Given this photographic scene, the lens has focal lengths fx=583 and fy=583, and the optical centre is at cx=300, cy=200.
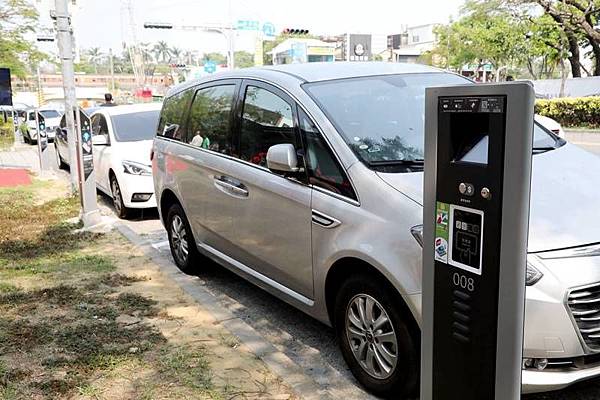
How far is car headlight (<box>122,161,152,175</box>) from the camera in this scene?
815 centimetres

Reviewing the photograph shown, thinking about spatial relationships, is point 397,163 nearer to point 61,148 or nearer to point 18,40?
point 61,148

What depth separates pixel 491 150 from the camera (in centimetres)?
181

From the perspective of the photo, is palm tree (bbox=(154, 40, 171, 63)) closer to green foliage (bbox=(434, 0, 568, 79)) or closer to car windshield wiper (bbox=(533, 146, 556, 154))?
green foliage (bbox=(434, 0, 568, 79))

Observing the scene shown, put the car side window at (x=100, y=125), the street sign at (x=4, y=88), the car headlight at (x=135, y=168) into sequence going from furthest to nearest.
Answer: the street sign at (x=4, y=88) < the car side window at (x=100, y=125) < the car headlight at (x=135, y=168)

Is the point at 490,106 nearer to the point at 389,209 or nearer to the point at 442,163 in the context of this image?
the point at 442,163

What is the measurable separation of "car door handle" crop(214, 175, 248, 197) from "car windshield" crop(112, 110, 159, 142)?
4.67m

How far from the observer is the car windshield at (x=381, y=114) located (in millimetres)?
3324

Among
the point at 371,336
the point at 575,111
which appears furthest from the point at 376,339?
the point at 575,111

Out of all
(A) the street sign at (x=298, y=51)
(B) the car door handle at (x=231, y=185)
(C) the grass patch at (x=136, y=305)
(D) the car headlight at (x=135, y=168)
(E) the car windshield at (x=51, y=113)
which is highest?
(A) the street sign at (x=298, y=51)

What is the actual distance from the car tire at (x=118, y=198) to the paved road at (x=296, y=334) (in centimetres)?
315

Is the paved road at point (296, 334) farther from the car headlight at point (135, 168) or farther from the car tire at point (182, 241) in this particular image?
the car headlight at point (135, 168)

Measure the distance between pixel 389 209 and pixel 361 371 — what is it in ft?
3.13

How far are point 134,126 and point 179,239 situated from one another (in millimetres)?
4078

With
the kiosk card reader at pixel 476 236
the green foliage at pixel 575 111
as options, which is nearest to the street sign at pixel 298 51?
the green foliage at pixel 575 111
